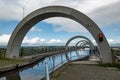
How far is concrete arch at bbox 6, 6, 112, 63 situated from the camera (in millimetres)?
12223

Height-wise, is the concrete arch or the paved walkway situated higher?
the concrete arch

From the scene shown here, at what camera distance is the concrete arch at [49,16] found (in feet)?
40.1

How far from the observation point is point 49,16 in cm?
1502

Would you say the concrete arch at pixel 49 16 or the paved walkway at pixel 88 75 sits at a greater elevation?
the concrete arch at pixel 49 16

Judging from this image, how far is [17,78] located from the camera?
940 centimetres

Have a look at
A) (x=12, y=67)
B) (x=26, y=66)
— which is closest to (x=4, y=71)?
(x=12, y=67)

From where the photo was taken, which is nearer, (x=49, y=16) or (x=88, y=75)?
(x=88, y=75)

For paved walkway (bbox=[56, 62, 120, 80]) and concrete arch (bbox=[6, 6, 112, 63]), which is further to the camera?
concrete arch (bbox=[6, 6, 112, 63])

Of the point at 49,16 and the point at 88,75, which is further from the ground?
the point at 49,16

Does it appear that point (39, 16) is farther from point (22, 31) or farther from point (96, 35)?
point (96, 35)

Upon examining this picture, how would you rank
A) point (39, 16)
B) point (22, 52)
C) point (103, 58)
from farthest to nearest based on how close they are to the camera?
point (22, 52) < point (39, 16) < point (103, 58)

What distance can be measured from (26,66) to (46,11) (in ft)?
14.8

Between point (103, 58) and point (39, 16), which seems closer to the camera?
point (103, 58)

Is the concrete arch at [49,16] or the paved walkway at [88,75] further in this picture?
the concrete arch at [49,16]
